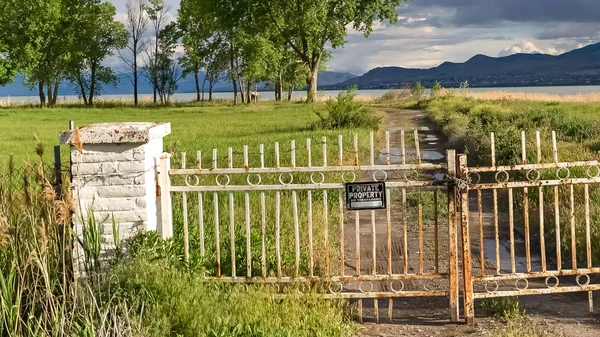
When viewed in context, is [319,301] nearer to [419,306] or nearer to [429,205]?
[419,306]

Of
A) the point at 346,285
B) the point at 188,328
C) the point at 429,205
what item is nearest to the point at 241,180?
the point at 429,205

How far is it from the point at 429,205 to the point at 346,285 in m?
4.68

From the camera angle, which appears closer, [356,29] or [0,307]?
[0,307]

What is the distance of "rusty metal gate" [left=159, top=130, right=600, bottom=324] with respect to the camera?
653cm

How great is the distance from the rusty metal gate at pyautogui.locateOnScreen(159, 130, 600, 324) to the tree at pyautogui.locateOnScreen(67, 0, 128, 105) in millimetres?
66526

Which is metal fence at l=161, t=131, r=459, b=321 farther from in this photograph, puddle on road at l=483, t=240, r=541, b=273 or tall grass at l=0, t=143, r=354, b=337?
puddle on road at l=483, t=240, r=541, b=273

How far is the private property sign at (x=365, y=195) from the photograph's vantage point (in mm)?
6539

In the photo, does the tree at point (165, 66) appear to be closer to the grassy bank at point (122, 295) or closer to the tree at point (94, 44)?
the tree at point (94, 44)

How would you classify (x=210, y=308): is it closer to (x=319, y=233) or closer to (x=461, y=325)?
(x=461, y=325)

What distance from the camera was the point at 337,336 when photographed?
19.8 ft

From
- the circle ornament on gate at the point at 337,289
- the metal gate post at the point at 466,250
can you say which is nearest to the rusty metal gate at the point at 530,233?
the metal gate post at the point at 466,250

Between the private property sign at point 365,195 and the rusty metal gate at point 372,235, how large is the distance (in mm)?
87

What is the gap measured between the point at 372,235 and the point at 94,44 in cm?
7591

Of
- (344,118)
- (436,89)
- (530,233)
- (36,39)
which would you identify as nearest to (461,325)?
(530,233)
